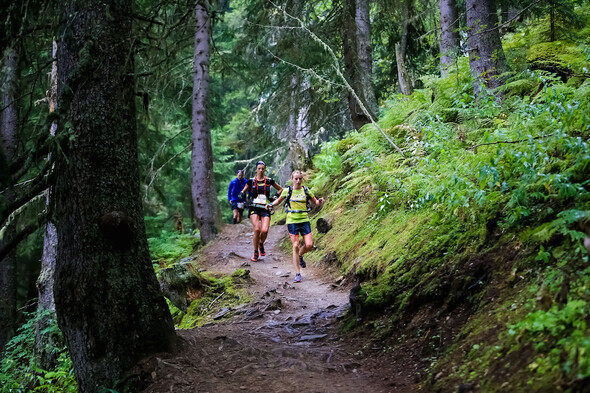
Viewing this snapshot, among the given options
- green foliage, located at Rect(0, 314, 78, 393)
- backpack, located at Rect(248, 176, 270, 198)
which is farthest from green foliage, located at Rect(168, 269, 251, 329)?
green foliage, located at Rect(0, 314, 78, 393)

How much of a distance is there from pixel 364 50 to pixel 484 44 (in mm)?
7116

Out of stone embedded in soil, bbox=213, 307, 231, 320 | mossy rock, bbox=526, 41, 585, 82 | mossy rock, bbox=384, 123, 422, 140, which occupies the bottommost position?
stone embedded in soil, bbox=213, 307, 231, 320

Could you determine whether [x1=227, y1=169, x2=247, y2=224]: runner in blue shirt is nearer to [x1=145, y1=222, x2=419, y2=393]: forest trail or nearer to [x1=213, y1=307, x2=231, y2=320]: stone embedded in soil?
[x1=145, y1=222, x2=419, y2=393]: forest trail

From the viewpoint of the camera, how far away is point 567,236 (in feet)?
10.2

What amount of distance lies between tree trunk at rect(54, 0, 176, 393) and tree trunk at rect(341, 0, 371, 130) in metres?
9.61

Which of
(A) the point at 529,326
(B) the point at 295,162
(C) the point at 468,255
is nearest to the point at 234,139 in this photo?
(B) the point at 295,162

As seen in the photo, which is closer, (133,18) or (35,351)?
(133,18)

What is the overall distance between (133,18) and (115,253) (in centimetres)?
288

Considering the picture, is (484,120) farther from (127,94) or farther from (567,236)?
(127,94)

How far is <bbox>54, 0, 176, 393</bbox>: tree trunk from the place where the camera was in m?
4.24

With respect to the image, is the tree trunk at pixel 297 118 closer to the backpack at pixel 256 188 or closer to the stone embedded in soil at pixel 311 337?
the backpack at pixel 256 188

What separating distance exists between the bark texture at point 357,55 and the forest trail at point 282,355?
7.02 m

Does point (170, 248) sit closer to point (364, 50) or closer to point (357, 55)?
point (357, 55)

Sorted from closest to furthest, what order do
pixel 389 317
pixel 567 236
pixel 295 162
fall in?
pixel 567 236 → pixel 389 317 → pixel 295 162
